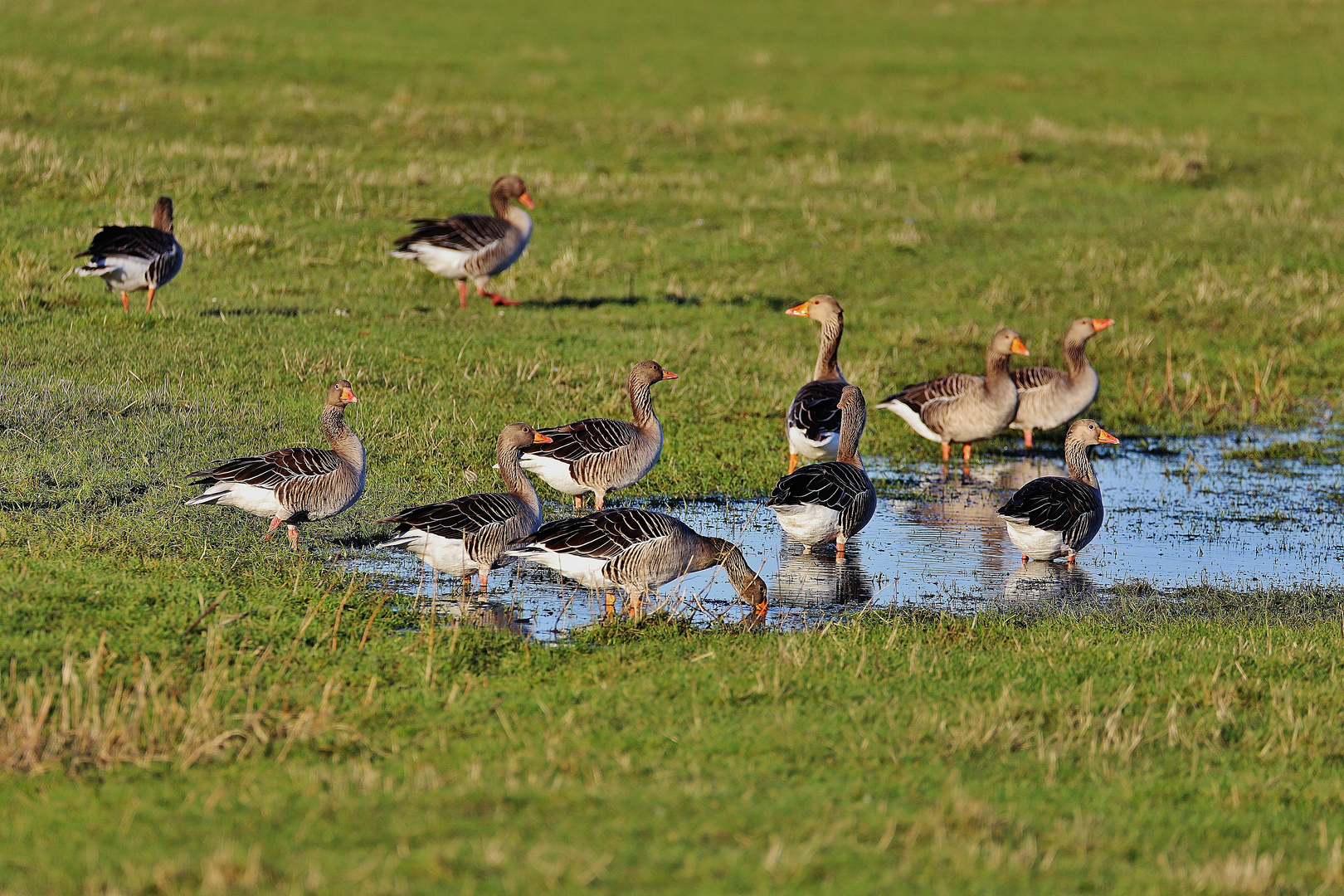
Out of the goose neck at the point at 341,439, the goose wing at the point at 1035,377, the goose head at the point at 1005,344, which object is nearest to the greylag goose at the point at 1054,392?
the goose wing at the point at 1035,377

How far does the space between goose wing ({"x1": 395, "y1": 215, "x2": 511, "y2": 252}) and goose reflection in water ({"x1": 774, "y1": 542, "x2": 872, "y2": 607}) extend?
26.8 feet

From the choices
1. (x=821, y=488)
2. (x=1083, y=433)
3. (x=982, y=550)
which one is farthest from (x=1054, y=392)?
(x=821, y=488)

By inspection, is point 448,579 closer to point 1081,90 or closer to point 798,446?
point 798,446

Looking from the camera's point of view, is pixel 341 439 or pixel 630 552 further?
pixel 341 439

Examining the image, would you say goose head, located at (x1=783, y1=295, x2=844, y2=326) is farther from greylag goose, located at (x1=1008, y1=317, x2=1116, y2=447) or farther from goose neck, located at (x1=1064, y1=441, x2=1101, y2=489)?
goose neck, located at (x1=1064, y1=441, x2=1101, y2=489)

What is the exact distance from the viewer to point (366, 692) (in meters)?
7.78

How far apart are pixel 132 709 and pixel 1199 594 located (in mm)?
7713

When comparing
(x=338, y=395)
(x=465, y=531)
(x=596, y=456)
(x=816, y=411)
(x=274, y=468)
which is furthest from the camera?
(x=816, y=411)

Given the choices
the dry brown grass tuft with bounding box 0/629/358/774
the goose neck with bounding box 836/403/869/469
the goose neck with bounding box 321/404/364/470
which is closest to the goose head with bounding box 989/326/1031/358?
the goose neck with bounding box 836/403/869/469

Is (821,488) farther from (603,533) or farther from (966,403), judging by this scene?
(966,403)

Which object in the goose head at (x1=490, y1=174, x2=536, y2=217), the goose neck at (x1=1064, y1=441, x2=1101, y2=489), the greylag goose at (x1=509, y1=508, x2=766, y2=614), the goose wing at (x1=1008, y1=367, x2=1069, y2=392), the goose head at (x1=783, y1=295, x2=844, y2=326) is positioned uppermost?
the goose head at (x1=490, y1=174, x2=536, y2=217)

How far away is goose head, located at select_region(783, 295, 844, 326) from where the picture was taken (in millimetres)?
16453

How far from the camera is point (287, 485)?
10805 millimetres

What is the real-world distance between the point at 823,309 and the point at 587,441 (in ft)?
16.5
